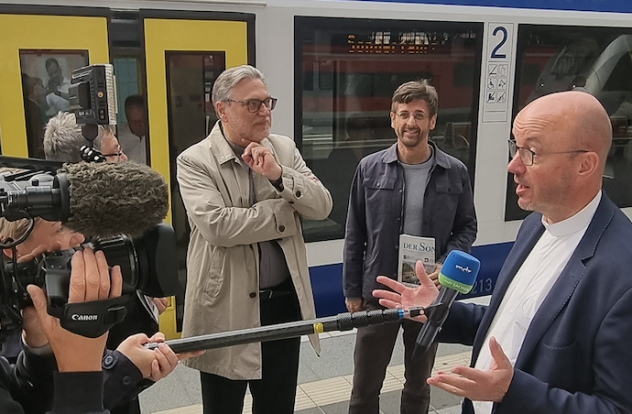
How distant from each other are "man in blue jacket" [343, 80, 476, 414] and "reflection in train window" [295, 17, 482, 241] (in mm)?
1220

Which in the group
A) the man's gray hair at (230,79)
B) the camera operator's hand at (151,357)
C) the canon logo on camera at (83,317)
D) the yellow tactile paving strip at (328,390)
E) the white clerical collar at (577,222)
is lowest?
the yellow tactile paving strip at (328,390)

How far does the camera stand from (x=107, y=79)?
183 cm

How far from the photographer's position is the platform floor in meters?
3.16

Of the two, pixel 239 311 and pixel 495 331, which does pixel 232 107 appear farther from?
pixel 495 331

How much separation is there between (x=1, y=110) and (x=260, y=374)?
2.09 metres

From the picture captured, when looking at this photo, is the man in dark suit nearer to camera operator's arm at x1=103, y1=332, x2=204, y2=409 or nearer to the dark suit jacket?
the dark suit jacket

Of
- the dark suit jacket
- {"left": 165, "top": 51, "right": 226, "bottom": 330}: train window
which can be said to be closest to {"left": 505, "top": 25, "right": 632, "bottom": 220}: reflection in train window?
{"left": 165, "top": 51, "right": 226, "bottom": 330}: train window

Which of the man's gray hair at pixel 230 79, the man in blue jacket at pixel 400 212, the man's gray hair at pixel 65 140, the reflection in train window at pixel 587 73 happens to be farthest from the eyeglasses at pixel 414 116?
the reflection in train window at pixel 587 73

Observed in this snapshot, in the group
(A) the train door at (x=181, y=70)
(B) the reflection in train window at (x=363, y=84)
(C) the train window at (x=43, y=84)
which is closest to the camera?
(C) the train window at (x=43, y=84)

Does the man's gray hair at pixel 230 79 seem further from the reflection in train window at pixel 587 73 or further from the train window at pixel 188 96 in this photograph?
the reflection in train window at pixel 587 73

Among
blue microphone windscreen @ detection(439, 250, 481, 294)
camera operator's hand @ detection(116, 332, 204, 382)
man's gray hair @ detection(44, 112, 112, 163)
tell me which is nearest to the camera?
camera operator's hand @ detection(116, 332, 204, 382)

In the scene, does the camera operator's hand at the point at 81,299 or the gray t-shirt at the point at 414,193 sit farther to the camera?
the gray t-shirt at the point at 414,193

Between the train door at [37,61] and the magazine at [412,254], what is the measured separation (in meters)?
1.98

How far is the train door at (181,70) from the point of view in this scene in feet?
11.5
